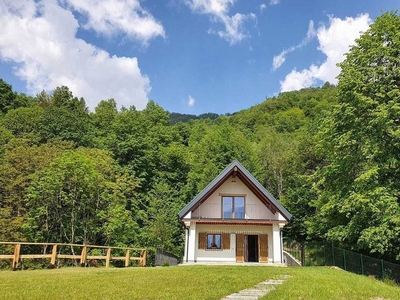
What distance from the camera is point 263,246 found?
22016mm

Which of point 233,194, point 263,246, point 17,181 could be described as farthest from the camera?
point 17,181

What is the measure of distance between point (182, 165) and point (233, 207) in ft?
56.9

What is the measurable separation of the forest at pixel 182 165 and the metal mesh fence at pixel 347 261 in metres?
0.77

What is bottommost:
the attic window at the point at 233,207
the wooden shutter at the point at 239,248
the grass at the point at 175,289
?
the grass at the point at 175,289

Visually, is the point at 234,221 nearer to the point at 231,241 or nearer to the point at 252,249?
the point at 231,241

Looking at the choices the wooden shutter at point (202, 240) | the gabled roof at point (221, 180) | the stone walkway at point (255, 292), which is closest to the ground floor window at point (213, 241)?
the wooden shutter at point (202, 240)

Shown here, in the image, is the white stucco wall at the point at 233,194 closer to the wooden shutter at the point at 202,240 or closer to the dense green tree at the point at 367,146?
the wooden shutter at the point at 202,240

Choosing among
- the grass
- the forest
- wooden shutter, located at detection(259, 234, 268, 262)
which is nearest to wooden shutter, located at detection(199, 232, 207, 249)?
wooden shutter, located at detection(259, 234, 268, 262)

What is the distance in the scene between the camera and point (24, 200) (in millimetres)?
25969

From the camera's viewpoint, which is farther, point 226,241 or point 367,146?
point 226,241

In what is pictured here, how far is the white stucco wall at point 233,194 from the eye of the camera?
22531 mm

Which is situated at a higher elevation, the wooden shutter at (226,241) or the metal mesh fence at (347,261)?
the wooden shutter at (226,241)

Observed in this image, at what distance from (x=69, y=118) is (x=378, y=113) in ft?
107

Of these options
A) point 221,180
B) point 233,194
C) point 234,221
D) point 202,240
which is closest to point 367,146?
point 221,180
